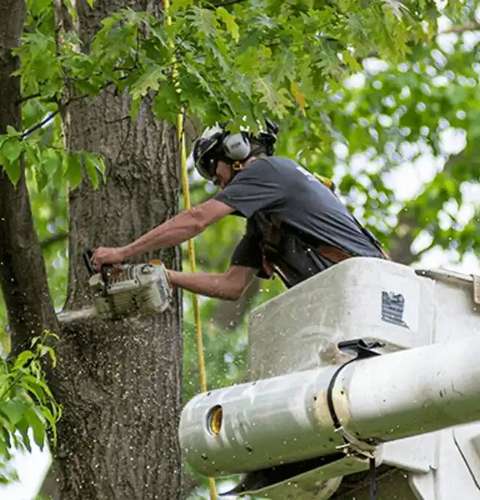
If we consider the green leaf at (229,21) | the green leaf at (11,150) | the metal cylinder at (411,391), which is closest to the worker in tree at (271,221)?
the green leaf at (229,21)

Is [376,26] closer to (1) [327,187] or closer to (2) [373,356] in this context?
(1) [327,187]

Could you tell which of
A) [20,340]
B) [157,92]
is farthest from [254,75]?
[20,340]

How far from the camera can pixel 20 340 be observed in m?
7.38

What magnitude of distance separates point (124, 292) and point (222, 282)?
0.67 meters

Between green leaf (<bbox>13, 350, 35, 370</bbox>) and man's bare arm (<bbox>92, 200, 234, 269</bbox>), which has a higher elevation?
man's bare arm (<bbox>92, 200, 234, 269</bbox>)

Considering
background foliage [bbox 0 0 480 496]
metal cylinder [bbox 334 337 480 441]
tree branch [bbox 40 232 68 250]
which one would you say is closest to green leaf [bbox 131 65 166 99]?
background foliage [bbox 0 0 480 496]

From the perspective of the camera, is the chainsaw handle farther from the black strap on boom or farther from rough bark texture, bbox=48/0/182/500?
the black strap on boom

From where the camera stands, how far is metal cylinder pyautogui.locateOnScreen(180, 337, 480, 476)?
5570mm

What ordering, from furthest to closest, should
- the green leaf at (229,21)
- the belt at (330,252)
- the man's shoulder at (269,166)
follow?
the man's shoulder at (269,166)
the belt at (330,252)
the green leaf at (229,21)

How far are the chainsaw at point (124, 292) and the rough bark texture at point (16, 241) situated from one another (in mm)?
238

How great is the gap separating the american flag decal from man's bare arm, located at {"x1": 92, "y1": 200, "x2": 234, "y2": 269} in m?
1.25

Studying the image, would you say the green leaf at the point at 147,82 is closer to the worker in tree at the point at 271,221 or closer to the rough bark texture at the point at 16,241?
the rough bark texture at the point at 16,241

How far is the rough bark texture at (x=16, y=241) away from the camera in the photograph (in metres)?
7.21

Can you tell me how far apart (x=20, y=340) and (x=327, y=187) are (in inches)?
57.2
